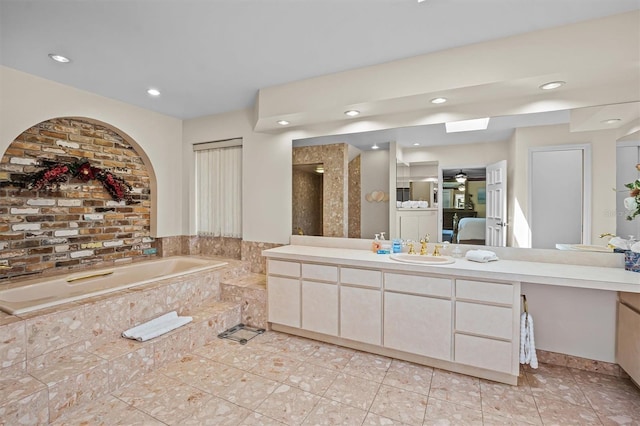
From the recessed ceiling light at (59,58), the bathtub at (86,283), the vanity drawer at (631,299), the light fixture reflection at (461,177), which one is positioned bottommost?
the bathtub at (86,283)

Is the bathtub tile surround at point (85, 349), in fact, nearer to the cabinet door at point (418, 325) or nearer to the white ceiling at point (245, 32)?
the cabinet door at point (418, 325)

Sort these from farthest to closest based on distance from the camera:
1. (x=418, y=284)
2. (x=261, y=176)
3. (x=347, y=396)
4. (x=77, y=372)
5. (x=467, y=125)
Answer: (x=261, y=176) → (x=467, y=125) → (x=418, y=284) → (x=347, y=396) → (x=77, y=372)

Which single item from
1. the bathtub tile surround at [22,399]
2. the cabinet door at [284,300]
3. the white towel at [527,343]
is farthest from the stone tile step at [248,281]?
the white towel at [527,343]

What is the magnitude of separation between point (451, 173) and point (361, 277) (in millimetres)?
1295

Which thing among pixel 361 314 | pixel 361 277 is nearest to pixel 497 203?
pixel 361 277

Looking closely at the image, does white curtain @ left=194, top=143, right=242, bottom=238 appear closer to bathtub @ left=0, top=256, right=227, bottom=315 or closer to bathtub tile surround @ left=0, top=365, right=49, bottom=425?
bathtub @ left=0, top=256, right=227, bottom=315

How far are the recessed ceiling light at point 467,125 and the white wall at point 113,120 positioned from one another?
11.9 ft

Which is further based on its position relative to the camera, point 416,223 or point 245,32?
point 416,223

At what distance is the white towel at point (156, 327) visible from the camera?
2.47m

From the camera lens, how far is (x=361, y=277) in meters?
2.68

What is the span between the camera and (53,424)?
1.81 metres

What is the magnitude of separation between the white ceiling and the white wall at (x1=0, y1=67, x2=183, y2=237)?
0.65 ft

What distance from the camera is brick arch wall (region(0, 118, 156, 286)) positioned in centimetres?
286

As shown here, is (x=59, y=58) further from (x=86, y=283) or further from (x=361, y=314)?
(x=361, y=314)
